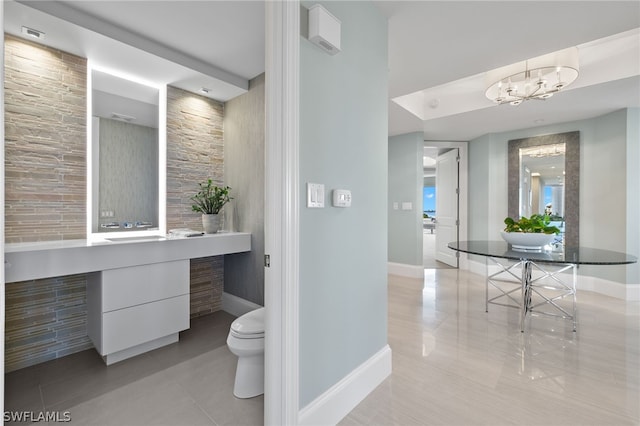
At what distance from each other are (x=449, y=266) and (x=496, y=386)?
3.97 metres

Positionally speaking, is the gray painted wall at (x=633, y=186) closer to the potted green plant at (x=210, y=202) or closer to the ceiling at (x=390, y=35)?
the ceiling at (x=390, y=35)

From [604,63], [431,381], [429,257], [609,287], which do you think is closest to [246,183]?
[431,381]

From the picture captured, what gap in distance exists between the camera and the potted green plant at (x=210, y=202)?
2.95 meters

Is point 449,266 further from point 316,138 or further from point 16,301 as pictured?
point 16,301

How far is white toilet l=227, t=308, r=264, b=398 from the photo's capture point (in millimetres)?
1749

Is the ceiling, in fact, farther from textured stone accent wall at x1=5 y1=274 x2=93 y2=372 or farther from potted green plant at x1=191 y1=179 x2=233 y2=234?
textured stone accent wall at x1=5 y1=274 x2=93 y2=372

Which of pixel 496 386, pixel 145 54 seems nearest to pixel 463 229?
Answer: pixel 496 386

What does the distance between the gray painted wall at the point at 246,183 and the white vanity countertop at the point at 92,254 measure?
359 mm

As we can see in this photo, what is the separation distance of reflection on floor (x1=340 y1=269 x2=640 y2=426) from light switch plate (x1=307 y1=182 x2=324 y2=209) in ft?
3.75

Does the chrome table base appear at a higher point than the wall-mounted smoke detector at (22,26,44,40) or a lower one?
lower

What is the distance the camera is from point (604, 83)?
2918 millimetres

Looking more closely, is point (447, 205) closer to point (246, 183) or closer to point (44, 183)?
point (246, 183)

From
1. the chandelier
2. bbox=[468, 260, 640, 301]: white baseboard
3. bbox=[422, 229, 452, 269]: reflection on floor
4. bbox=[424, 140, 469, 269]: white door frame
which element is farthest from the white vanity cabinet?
bbox=[468, 260, 640, 301]: white baseboard

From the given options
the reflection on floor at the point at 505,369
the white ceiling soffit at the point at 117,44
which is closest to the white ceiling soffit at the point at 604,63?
the white ceiling soffit at the point at 117,44
